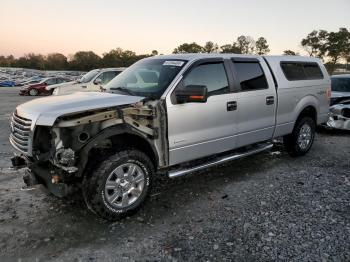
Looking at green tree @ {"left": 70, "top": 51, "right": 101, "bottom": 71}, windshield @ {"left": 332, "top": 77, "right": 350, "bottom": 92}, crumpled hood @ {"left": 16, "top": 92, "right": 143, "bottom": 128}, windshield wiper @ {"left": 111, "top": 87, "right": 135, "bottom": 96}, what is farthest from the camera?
green tree @ {"left": 70, "top": 51, "right": 101, "bottom": 71}

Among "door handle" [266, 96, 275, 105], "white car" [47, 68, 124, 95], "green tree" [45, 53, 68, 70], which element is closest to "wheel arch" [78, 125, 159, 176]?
"door handle" [266, 96, 275, 105]

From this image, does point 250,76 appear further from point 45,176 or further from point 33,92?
point 33,92

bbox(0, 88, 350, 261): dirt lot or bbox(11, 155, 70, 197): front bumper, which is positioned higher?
bbox(11, 155, 70, 197): front bumper

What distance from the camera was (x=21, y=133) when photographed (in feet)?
12.2

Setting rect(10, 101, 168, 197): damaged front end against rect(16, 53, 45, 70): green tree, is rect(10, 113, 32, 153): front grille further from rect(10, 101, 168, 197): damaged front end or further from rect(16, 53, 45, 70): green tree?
rect(16, 53, 45, 70): green tree

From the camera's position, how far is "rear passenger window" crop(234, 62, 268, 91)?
16.8ft

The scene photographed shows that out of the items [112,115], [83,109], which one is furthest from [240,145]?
[83,109]

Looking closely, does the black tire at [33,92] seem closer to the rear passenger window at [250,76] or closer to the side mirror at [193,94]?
the rear passenger window at [250,76]

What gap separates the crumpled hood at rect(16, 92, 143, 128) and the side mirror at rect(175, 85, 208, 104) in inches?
20.2

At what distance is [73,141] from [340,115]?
7.47m

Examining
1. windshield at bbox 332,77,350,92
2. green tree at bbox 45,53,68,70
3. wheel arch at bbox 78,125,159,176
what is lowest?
wheel arch at bbox 78,125,159,176

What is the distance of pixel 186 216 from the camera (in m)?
4.03

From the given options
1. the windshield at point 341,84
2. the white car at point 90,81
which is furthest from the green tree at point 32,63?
the windshield at point 341,84

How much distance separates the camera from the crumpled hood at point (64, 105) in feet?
11.3
